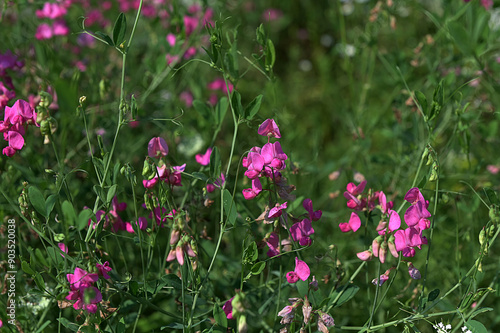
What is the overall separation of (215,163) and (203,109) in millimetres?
445

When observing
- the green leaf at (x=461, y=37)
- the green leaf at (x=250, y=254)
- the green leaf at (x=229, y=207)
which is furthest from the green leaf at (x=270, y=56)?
the green leaf at (x=461, y=37)

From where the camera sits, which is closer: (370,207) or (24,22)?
(370,207)

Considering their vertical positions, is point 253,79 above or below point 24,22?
below

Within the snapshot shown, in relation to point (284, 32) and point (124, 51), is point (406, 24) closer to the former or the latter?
point (284, 32)

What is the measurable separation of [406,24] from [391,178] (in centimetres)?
247

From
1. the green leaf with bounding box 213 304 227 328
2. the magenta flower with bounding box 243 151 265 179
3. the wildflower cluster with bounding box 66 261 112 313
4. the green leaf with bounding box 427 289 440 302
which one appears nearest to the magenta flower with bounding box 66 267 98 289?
the wildflower cluster with bounding box 66 261 112 313

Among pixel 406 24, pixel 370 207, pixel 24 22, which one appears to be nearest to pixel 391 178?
pixel 370 207

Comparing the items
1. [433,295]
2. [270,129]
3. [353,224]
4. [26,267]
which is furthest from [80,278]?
[433,295]

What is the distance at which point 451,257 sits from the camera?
223 centimetres

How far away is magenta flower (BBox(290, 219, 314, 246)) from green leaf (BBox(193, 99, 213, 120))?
2.00 feet

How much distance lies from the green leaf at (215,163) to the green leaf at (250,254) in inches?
8.8

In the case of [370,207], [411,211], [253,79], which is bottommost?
[253,79]

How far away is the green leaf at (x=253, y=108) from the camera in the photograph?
141 centimetres

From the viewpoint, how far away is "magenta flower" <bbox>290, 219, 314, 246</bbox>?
4.57 ft
